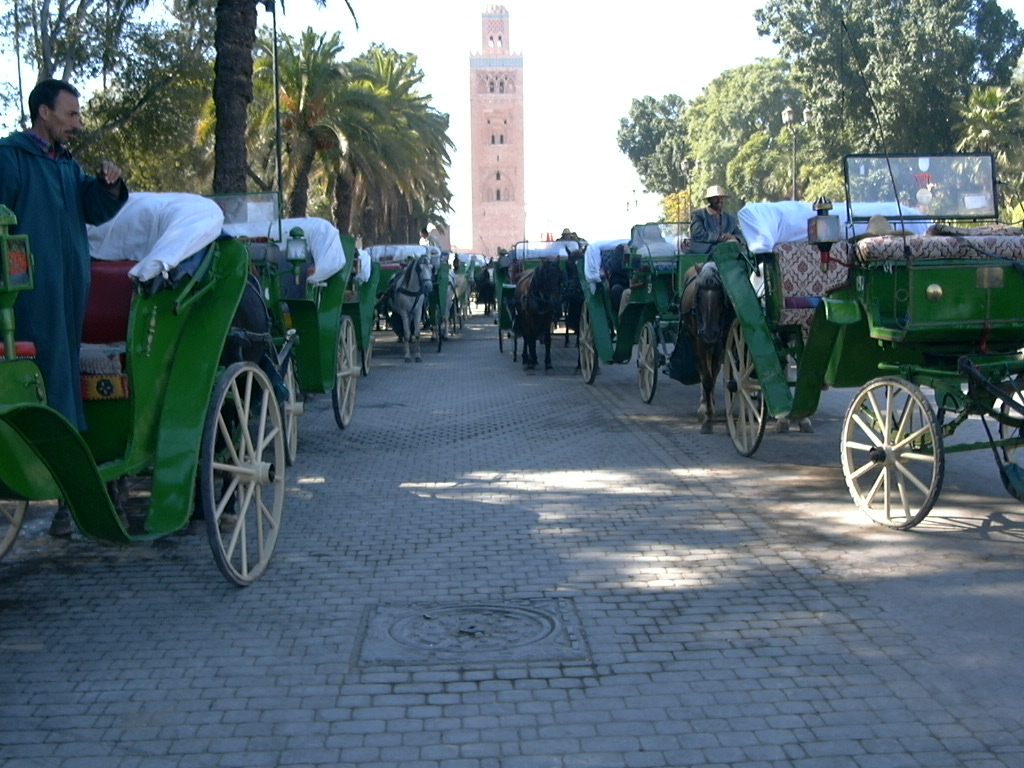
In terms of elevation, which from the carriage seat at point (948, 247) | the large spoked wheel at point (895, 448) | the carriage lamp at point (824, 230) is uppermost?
the carriage lamp at point (824, 230)

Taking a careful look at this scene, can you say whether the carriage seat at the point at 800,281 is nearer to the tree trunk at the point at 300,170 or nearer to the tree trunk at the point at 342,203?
the tree trunk at the point at 300,170

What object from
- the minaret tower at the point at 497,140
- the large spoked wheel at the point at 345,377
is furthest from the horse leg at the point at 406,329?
the minaret tower at the point at 497,140

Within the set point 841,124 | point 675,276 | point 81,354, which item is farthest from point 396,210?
point 81,354

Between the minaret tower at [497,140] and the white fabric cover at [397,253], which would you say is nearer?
the white fabric cover at [397,253]

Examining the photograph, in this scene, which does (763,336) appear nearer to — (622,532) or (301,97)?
(622,532)

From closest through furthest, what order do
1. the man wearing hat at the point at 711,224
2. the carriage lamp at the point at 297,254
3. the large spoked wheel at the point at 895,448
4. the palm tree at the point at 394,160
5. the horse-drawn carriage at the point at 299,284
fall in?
the large spoked wheel at the point at 895,448 → the horse-drawn carriage at the point at 299,284 → the carriage lamp at the point at 297,254 → the man wearing hat at the point at 711,224 → the palm tree at the point at 394,160

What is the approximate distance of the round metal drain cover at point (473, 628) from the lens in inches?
185

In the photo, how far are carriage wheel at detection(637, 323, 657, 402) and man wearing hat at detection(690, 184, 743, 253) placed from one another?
3.82 feet

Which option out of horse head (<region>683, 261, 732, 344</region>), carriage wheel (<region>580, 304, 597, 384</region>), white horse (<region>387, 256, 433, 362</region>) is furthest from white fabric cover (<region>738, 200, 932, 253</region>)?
white horse (<region>387, 256, 433, 362</region>)

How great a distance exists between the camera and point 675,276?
39.6 feet

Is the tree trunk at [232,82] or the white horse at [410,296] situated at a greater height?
the tree trunk at [232,82]

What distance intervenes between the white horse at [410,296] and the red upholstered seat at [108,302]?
13798mm

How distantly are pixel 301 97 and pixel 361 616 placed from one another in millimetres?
23833

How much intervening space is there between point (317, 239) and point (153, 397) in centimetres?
547
